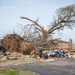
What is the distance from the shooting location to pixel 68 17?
50219 millimetres

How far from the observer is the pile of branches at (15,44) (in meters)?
34.1

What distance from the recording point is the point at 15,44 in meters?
34.1

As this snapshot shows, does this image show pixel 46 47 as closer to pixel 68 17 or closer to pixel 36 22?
pixel 36 22

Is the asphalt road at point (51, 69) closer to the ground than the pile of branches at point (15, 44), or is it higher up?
closer to the ground

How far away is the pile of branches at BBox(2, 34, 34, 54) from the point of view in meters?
34.1

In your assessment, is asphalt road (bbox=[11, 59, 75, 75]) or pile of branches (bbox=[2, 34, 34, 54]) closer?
asphalt road (bbox=[11, 59, 75, 75])

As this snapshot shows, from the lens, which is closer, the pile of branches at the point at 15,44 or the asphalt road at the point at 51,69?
the asphalt road at the point at 51,69

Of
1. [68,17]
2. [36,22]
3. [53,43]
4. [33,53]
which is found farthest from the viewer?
[68,17]

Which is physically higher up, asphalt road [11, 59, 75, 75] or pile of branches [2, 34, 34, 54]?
pile of branches [2, 34, 34, 54]

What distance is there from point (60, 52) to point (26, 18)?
14.5 meters

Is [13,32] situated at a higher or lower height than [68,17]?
lower

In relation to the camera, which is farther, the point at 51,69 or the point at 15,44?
the point at 15,44

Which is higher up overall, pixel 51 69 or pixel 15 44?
pixel 15 44

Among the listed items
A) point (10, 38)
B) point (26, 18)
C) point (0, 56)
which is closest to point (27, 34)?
point (10, 38)
